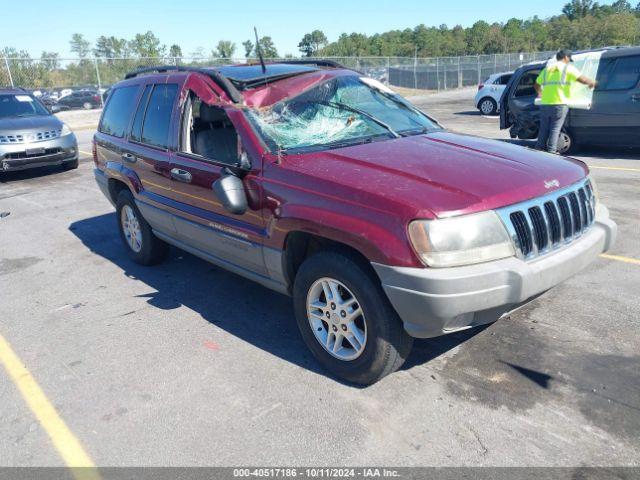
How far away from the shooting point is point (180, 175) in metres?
4.38

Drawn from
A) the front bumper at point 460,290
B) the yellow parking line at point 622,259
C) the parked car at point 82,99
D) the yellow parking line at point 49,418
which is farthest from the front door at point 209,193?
the parked car at point 82,99

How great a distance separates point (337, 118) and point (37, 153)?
8956mm

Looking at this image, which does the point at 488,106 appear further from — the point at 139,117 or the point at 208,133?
the point at 208,133

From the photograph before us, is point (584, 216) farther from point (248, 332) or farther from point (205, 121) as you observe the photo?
point (205, 121)

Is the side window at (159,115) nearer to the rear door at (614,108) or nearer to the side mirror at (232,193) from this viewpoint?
the side mirror at (232,193)

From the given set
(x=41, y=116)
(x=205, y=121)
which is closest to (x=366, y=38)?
(x=41, y=116)

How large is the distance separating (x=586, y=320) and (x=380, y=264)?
199 centimetres

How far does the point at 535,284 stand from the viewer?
9.54ft

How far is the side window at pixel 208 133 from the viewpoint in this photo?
13.1 feet

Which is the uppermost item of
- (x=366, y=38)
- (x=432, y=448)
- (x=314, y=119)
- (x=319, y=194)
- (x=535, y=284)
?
(x=366, y=38)

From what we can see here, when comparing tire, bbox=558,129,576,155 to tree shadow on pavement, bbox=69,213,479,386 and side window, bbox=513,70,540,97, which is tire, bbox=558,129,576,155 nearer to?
side window, bbox=513,70,540,97

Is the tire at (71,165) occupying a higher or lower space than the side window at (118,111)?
lower

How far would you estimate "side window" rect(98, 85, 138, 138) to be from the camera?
5414 millimetres

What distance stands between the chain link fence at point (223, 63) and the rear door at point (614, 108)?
17302 mm
